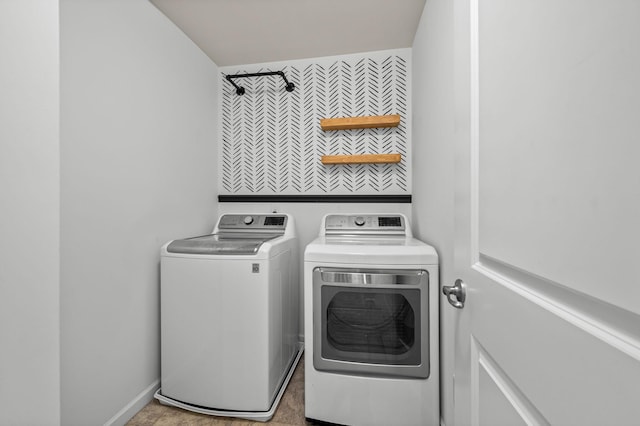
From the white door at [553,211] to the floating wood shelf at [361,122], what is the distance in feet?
4.46

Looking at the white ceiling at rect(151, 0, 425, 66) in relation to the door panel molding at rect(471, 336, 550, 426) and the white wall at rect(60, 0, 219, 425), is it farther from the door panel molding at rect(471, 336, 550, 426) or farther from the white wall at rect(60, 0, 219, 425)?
the door panel molding at rect(471, 336, 550, 426)

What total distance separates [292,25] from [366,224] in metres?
1.47

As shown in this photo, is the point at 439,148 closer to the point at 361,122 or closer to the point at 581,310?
the point at 361,122

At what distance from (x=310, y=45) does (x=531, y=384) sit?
7.52 feet

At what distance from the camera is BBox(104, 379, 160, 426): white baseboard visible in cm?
139

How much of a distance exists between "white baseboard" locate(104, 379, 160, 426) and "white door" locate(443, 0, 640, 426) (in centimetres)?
167

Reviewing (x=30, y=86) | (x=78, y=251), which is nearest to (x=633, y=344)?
(x=30, y=86)

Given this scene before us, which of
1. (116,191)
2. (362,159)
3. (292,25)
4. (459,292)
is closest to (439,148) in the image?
(362,159)

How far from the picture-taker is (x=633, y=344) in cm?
30

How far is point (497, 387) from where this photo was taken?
567mm

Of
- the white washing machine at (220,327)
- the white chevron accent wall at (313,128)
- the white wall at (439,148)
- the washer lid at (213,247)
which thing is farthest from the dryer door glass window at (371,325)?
the white chevron accent wall at (313,128)

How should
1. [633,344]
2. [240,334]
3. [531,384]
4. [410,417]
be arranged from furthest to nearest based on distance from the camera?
1. [240,334]
2. [410,417]
3. [531,384]
4. [633,344]

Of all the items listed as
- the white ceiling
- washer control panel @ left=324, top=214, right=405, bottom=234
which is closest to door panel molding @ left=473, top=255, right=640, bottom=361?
washer control panel @ left=324, top=214, right=405, bottom=234

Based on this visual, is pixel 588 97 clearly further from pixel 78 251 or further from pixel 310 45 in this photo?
pixel 310 45
